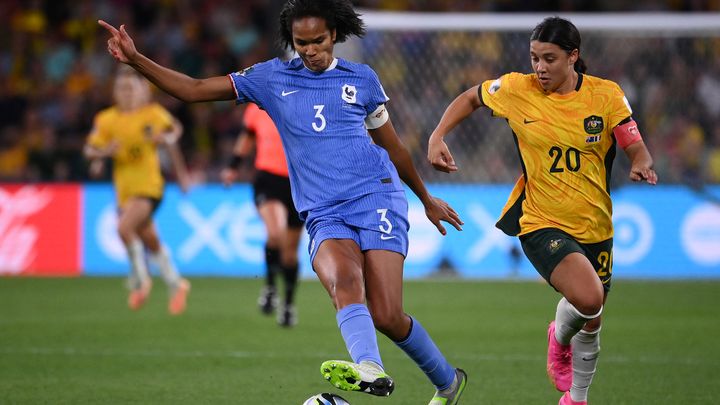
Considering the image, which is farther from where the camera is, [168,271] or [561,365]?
[168,271]

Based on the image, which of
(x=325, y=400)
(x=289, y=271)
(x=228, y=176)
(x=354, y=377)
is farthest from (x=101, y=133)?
(x=354, y=377)

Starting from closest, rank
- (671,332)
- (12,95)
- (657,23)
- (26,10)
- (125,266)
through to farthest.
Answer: (671,332) < (657,23) < (125,266) < (12,95) < (26,10)

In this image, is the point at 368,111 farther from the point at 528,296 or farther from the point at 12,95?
the point at 12,95

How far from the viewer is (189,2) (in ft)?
72.9

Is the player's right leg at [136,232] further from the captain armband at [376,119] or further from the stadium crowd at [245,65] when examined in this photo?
the captain armband at [376,119]

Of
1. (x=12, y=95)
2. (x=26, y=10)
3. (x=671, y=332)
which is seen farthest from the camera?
(x=26, y=10)

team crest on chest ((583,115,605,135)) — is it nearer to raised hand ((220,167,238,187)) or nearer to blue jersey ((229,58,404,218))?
blue jersey ((229,58,404,218))

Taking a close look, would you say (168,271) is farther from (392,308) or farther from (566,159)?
(392,308)

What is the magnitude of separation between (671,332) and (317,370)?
3920 mm

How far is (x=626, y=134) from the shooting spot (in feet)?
21.1

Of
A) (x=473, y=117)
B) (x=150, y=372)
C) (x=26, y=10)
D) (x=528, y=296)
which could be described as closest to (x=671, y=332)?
(x=528, y=296)

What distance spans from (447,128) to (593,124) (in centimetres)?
78

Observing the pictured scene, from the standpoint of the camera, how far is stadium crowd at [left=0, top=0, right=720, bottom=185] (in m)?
17.1

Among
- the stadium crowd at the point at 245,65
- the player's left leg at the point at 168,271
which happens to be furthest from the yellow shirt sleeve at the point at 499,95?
the stadium crowd at the point at 245,65
